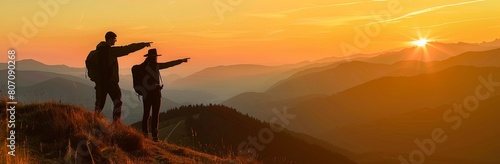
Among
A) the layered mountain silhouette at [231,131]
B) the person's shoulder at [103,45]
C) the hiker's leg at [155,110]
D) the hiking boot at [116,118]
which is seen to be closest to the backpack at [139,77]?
the hiker's leg at [155,110]

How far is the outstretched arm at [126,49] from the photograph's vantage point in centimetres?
1017

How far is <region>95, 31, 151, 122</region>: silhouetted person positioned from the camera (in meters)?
10.1

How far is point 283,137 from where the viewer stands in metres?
70.8

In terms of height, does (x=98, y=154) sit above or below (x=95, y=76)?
below

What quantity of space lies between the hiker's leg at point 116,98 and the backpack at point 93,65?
1.43 feet

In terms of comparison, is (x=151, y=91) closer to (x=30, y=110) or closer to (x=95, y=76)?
(x=95, y=76)

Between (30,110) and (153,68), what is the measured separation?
118 inches

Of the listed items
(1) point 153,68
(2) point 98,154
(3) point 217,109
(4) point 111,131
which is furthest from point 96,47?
(3) point 217,109

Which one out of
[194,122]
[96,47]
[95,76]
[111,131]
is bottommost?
[111,131]

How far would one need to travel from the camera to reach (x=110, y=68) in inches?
402

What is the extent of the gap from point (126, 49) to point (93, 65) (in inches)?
A: 32.7

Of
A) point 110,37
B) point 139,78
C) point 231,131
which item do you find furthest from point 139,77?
point 231,131

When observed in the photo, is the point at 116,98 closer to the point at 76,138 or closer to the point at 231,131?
the point at 76,138

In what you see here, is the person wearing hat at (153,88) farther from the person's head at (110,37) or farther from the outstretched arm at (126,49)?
the person's head at (110,37)
